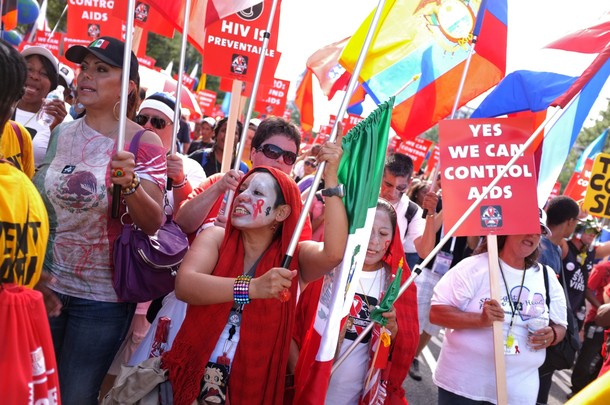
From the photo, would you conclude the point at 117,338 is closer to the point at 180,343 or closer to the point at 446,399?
the point at 180,343

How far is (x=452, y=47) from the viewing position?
594cm

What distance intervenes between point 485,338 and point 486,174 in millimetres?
1024

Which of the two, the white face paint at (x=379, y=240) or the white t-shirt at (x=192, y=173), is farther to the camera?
the white t-shirt at (x=192, y=173)

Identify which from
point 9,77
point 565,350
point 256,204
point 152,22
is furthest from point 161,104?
point 565,350

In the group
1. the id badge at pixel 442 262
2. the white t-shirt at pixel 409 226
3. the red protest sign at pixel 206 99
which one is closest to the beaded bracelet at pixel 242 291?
the white t-shirt at pixel 409 226

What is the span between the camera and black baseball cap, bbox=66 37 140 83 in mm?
3312

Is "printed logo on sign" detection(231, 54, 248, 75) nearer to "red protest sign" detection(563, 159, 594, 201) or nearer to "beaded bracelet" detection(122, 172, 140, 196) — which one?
"beaded bracelet" detection(122, 172, 140, 196)

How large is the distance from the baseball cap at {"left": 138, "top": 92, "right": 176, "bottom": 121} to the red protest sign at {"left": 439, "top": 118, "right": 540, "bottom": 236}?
1.82 metres

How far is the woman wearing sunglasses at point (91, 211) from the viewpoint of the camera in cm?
313

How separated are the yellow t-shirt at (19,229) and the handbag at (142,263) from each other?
1.09 m

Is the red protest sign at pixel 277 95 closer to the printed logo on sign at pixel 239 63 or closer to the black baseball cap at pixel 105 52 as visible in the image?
the printed logo on sign at pixel 239 63

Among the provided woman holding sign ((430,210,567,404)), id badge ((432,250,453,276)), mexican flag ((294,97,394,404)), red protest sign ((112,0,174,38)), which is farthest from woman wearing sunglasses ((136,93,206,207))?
id badge ((432,250,453,276))

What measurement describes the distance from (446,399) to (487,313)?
63 cm

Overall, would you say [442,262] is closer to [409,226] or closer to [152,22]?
[409,226]
